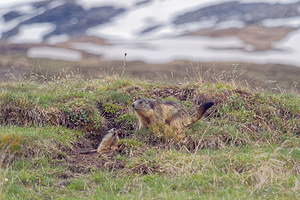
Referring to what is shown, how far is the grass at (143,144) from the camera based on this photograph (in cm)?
577

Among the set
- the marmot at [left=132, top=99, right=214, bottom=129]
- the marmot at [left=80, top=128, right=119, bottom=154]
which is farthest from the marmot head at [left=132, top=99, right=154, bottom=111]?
the marmot at [left=80, top=128, right=119, bottom=154]

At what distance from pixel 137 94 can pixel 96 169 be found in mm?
3831

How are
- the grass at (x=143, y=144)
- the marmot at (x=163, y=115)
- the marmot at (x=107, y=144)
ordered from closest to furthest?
1. the grass at (x=143, y=144)
2. the marmot at (x=107, y=144)
3. the marmot at (x=163, y=115)

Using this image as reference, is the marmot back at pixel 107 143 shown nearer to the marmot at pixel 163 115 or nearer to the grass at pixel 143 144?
the grass at pixel 143 144

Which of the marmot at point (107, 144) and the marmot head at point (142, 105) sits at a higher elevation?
the marmot head at point (142, 105)

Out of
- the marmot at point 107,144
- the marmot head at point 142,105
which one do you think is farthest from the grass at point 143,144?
the marmot head at point 142,105

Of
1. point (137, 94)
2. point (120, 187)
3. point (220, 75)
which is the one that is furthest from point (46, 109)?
point (220, 75)

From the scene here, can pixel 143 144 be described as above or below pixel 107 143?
below

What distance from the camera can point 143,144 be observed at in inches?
321

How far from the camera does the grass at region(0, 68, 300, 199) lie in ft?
18.9

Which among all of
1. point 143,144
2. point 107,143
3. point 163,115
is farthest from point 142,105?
point 107,143

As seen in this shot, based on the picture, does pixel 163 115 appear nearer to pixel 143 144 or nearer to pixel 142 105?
pixel 142 105

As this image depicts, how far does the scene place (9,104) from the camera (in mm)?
8656

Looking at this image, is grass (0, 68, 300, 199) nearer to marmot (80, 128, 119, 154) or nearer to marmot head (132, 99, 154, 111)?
marmot (80, 128, 119, 154)
